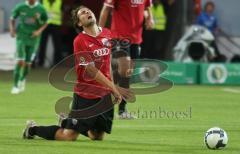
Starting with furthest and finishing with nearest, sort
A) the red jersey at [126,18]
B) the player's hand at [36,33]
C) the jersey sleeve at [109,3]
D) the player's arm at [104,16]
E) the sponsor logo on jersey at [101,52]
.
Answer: the player's hand at [36,33] < the red jersey at [126,18] < the jersey sleeve at [109,3] < the player's arm at [104,16] < the sponsor logo on jersey at [101,52]

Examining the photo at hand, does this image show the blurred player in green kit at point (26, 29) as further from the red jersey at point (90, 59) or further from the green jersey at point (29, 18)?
the red jersey at point (90, 59)

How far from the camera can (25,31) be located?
22.4m

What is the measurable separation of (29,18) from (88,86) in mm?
10215

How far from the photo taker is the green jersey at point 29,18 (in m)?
22.3

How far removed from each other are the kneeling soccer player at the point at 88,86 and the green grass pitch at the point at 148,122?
165 millimetres

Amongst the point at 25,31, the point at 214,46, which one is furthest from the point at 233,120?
the point at 214,46

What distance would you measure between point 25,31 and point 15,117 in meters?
6.72

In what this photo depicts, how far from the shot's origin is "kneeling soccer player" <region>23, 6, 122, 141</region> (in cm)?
1236

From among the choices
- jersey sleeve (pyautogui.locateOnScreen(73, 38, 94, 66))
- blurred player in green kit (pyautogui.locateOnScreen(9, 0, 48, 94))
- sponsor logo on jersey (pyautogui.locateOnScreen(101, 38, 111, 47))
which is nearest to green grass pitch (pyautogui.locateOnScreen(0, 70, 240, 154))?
blurred player in green kit (pyautogui.locateOnScreen(9, 0, 48, 94))

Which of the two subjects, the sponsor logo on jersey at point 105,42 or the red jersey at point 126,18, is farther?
the red jersey at point 126,18

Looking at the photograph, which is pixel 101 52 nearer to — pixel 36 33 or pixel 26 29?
pixel 36 33

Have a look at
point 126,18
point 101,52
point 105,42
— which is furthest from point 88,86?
point 126,18

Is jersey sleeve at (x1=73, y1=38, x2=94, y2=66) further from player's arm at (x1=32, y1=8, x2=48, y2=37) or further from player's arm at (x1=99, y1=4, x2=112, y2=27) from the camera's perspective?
player's arm at (x1=32, y1=8, x2=48, y2=37)

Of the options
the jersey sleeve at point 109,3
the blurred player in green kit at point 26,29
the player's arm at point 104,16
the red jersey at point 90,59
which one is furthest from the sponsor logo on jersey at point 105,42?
the blurred player in green kit at point 26,29
